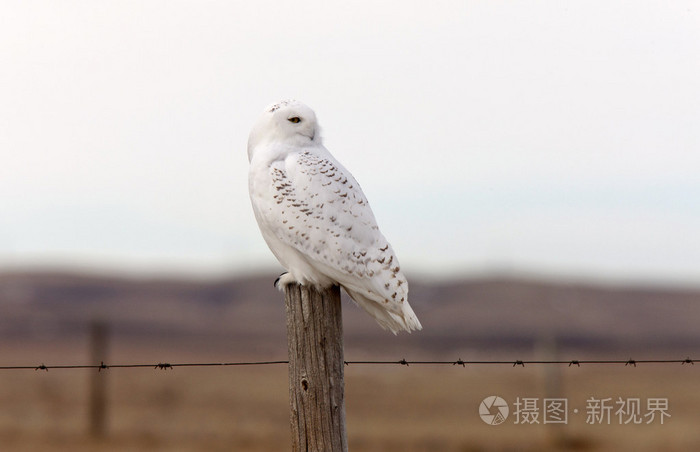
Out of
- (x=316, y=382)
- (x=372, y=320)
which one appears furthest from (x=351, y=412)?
(x=372, y=320)

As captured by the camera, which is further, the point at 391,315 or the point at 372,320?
the point at 372,320

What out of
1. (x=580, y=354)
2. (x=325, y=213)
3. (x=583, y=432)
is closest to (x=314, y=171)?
(x=325, y=213)

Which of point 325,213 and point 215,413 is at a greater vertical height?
point 215,413

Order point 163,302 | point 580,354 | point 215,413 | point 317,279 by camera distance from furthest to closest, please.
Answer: point 163,302
point 580,354
point 215,413
point 317,279

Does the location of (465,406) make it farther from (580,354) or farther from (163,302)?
(163,302)

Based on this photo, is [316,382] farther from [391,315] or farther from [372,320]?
[372,320]

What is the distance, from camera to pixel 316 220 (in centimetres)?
489

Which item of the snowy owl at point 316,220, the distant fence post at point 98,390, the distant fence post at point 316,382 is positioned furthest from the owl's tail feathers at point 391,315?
the distant fence post at point 98,390

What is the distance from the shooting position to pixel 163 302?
6391 centimetres

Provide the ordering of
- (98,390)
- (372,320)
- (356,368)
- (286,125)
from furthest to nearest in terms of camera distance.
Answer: (372,320) → (356,368) → (98,390) → (286,125)

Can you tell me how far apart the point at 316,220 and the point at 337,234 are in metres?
0.12

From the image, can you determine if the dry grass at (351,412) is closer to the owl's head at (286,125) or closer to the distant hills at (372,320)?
the owl's head at (286,125)

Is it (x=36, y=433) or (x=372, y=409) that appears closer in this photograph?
(x=36, y=433)

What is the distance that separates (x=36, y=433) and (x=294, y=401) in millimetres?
9280
